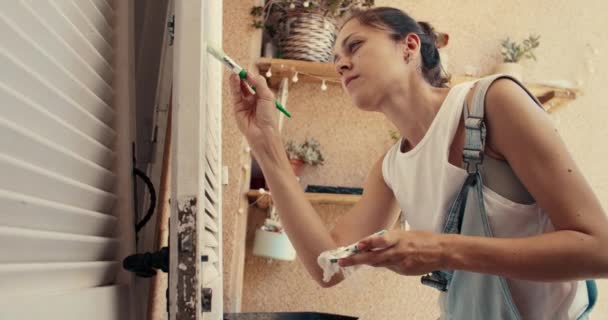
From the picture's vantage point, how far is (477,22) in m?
2.59

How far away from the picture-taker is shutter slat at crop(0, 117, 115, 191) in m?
0.44

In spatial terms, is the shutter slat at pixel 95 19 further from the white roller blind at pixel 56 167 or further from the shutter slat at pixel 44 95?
the shutter slat at pixel 44 95

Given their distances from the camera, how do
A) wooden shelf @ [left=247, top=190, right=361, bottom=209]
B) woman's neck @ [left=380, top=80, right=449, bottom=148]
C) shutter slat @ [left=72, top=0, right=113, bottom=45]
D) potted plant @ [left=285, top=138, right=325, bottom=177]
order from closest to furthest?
shutter slat @ [left=72, top=0, right=113, bottom=45], woman's neck @ [left=380, top=80, right=449, bottom=148], wooden shelf @ [left=247, top=190, right=361, bottom=209], potted plant @ [left=285, top=138, right=325, bottom=177]

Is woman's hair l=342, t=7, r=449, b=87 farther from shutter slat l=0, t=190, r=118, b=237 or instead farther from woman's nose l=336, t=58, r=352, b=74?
shutter slat l=0, t=190, r=118, b=237

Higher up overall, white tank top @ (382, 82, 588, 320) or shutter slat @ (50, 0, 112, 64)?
shutter slat @ (50, 0, 112, 64)

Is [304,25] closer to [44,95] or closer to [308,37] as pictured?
[308,37]

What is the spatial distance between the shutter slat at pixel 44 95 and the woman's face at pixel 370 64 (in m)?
0.58

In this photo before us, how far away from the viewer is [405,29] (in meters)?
1.18

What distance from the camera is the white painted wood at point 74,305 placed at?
16.2 inches

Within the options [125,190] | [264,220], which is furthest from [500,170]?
[264,220]

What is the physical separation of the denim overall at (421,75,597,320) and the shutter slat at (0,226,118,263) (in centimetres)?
61

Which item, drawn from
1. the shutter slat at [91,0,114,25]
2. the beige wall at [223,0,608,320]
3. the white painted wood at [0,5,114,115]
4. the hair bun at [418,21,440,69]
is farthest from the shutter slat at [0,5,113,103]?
the beige wall at [223,0,608,320]

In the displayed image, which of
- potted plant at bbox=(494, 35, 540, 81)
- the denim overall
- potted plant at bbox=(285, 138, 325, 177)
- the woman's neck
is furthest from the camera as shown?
potted plant at bbox=(494, 35, 540, 81)

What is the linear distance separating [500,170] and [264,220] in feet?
4.90
